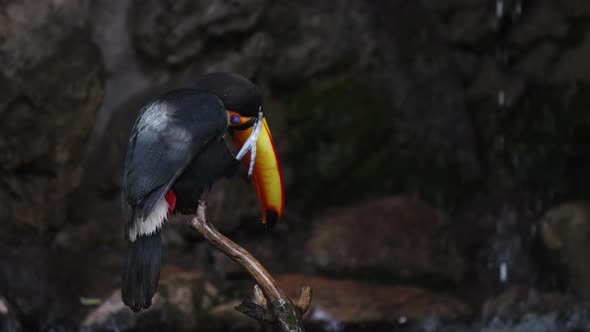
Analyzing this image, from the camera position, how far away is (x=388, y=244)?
18.2 feet

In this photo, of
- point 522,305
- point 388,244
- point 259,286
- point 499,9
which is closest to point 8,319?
point 259,286

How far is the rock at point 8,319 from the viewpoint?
13.8 ft

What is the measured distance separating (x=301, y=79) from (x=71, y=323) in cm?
210

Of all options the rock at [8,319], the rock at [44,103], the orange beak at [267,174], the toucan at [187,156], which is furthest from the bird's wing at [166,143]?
the rock at [44,103]

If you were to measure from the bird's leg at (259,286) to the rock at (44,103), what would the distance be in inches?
83.6

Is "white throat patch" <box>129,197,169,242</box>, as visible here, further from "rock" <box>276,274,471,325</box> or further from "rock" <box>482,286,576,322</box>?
"rock" <box>482,286,576,322</box>

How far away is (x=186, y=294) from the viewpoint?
4.59 meters

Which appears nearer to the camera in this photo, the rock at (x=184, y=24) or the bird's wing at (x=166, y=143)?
the bird's wing at (x=166, y=143)

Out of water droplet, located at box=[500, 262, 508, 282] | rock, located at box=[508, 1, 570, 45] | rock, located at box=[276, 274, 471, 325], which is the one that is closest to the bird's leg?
rock, located at box=[276, 274, 471, 325]

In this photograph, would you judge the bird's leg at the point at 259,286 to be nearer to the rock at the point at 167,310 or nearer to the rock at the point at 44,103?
the rock at the point at 167,310

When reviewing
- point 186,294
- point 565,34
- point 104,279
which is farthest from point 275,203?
point 565,34

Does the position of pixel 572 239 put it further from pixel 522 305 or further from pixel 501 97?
pixel 501 97

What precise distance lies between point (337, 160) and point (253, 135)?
3033 millimetres

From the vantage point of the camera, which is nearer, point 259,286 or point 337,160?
point 259,286
